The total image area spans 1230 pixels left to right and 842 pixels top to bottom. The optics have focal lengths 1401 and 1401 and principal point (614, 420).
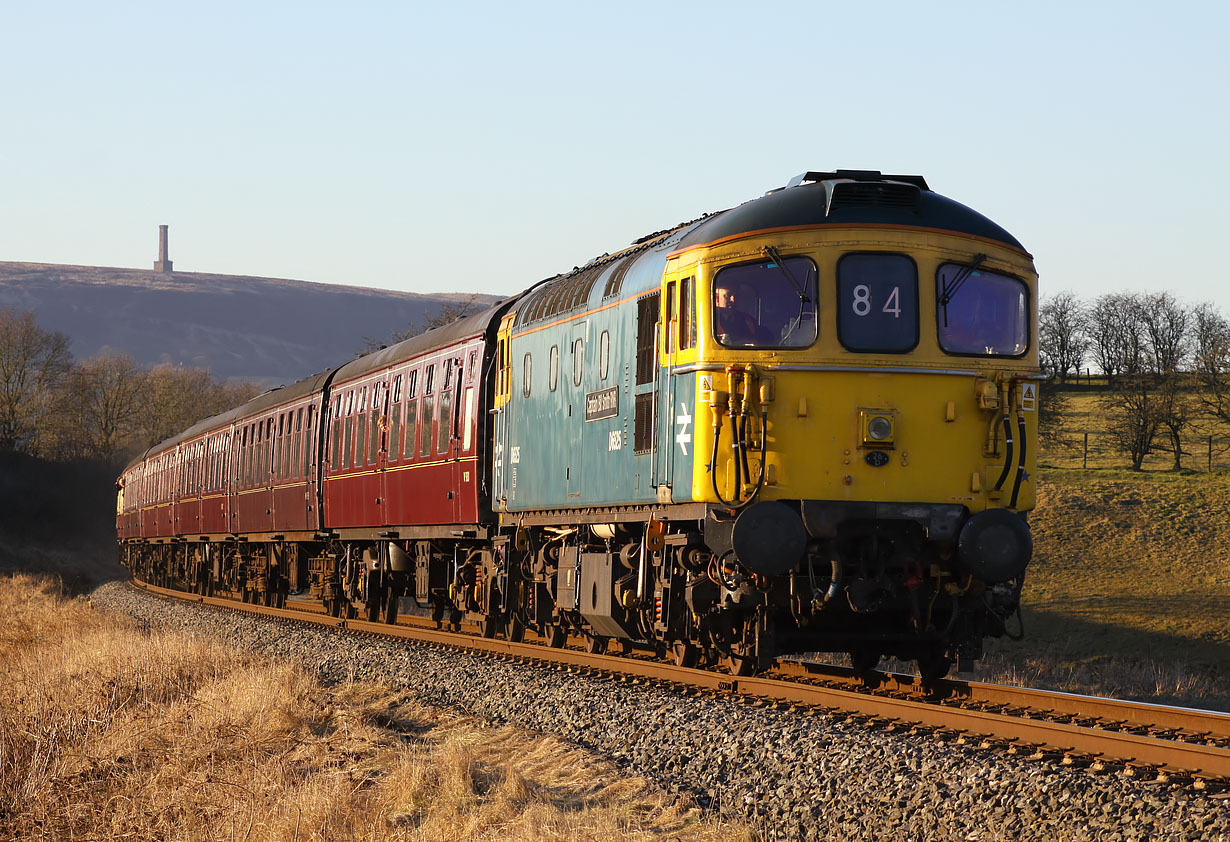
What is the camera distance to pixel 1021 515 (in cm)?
1116

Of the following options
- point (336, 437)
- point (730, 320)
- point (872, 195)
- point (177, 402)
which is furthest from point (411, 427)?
point (177, 402)

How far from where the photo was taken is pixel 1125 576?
1538 inches

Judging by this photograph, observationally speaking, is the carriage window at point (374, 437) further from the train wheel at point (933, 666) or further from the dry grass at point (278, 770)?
the train wheel at point (933, 666)

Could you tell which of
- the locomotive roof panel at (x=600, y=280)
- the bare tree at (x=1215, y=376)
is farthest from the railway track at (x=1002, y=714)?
the bare tree at (x=1215, y=376)

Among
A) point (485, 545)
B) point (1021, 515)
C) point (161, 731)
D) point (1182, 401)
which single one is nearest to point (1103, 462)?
point (1182, 401)

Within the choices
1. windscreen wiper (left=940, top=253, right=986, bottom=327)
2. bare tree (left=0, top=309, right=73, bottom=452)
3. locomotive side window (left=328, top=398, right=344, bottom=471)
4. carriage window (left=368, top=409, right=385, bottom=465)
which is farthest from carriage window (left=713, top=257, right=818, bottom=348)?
bare tree (left=0, top=309, right=73, bottom=452)

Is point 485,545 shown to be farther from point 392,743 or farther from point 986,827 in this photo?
point 986,827

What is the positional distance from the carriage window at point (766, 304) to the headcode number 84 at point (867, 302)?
0.33 m

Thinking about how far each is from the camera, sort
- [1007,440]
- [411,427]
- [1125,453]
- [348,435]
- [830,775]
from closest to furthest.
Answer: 1. [830,775]
2. [1007,440]
3. [411,427]
4. [348,435]
5. [1125,453]

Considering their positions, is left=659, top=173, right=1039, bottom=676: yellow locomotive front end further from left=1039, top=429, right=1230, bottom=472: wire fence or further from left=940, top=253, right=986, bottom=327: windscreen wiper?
left=1039, top=429, right=1230, bottom=472: wire fence

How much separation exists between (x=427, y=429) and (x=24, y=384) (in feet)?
209

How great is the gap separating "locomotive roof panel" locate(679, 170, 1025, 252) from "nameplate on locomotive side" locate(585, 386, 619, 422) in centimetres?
222

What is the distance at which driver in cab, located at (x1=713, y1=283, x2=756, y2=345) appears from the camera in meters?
11.1

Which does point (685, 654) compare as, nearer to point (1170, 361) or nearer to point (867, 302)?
point (867, 302)
